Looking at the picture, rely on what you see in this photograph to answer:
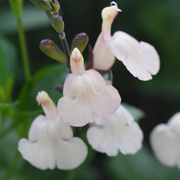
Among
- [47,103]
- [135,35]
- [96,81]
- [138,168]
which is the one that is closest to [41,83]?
[47,103]

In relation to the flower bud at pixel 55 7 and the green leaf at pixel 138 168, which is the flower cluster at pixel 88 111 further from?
the green leaf at pixel 138 168

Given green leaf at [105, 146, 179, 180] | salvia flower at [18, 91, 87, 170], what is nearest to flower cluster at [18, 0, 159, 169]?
salvia flower at [18, 91, 87, 170]

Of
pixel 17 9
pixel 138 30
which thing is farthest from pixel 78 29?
pixel 17 9

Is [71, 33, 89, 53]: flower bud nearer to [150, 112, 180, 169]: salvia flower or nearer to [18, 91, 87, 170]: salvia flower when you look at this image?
[18, 91, 87, 170]: salvia flower

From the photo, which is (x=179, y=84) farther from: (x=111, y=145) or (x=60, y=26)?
(x=60, y=26)

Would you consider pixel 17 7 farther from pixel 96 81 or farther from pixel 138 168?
pixel 138 168

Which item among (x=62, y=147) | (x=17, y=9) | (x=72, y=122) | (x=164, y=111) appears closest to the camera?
(x=72, y=122)
